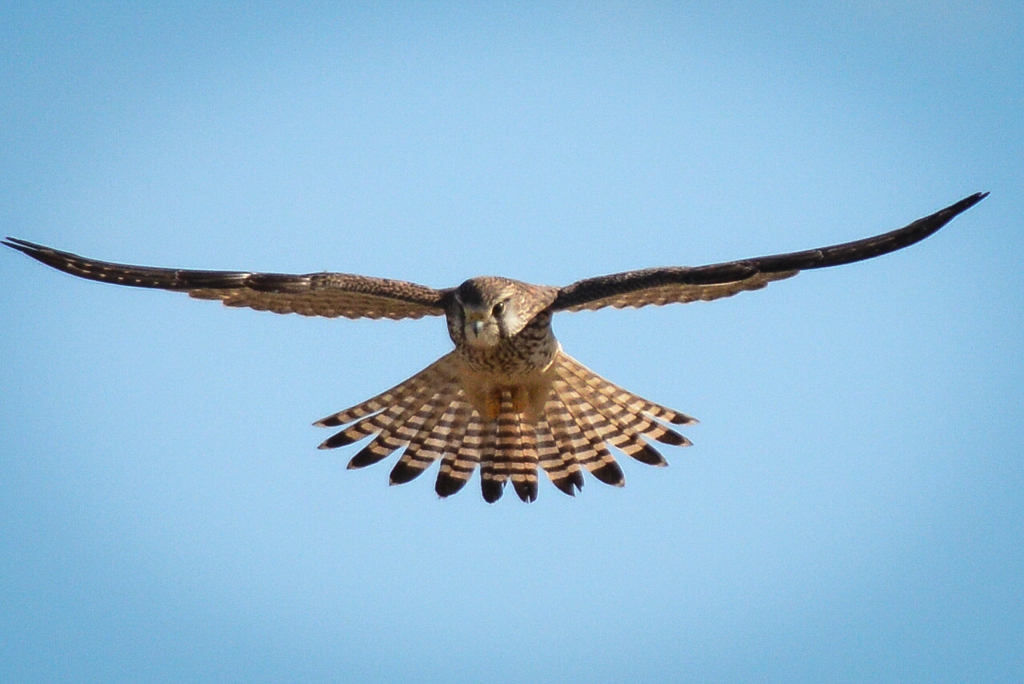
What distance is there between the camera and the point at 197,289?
8.90 meters

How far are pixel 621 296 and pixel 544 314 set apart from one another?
57cm

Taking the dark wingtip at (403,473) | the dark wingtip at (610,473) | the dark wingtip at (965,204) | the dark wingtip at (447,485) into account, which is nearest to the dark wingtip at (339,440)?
the dark wingtip at (403,473)

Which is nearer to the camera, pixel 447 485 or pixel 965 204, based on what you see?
pixel 965 204

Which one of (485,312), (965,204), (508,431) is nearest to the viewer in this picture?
(965,204)

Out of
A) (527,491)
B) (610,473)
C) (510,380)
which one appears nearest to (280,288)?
(510,380)

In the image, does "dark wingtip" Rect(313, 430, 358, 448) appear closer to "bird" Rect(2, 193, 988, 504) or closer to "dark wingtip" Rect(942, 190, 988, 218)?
"bird" Rect(2, 193, 988, 504)

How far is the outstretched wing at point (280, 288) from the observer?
870cm

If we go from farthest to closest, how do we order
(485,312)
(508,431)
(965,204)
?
(508,431) → (485,312) → (965,204)

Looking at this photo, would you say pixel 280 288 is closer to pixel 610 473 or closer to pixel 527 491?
pixel 527 491

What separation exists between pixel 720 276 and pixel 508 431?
235 centimetres

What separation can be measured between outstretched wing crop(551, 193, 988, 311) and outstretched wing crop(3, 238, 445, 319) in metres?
1.08

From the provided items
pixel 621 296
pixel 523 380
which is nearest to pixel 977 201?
pixel 621 296

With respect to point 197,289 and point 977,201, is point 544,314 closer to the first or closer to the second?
point 197,289

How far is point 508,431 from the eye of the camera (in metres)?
9.98
